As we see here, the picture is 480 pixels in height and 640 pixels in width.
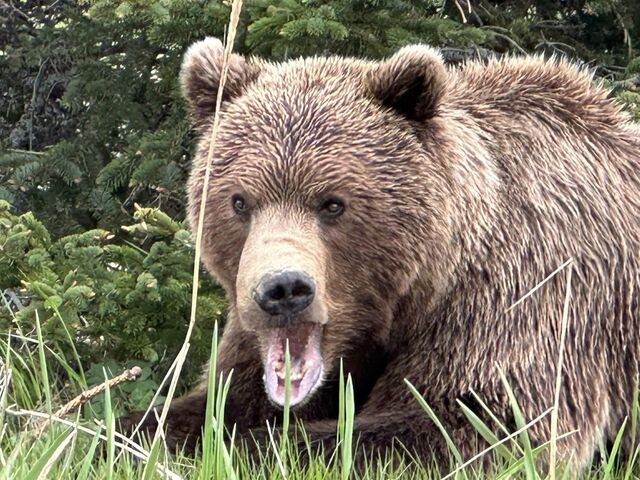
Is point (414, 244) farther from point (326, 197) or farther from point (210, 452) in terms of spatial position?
point (210, 452)

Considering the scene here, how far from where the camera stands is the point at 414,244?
14.0ft

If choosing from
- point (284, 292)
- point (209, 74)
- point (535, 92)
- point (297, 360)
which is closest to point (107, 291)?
point (209, 74)

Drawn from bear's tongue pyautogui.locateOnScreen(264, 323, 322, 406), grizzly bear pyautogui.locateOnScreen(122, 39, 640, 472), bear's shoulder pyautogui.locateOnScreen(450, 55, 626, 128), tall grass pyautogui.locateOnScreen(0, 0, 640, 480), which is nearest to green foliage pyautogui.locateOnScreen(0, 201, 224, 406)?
tall grass pyautogui.locateOnScreen(0, 0, 640, 480)

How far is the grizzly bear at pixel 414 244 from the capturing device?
4152 millimetres

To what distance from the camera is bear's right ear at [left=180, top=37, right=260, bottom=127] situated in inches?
179

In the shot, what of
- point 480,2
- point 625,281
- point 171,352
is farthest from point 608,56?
point 171,352

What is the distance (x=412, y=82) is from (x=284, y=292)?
1035mm

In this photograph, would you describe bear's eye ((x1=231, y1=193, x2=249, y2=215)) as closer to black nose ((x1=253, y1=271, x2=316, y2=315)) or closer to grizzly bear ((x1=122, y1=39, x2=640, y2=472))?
grizzly bear ((x1=122, y1=39, x2=640, y2=472))

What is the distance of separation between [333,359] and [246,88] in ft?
3.59

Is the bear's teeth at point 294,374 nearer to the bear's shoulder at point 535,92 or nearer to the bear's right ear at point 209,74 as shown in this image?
the bear's right ear at point 209,74

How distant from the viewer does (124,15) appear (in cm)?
570

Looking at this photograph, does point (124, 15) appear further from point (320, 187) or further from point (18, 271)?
point (320, 187)

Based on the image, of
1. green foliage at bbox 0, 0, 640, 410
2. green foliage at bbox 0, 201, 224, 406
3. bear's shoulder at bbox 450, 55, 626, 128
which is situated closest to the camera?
bear's shoulder at bbox 450, 55, 626, 128

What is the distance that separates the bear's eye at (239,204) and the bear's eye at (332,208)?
0.27 metres
